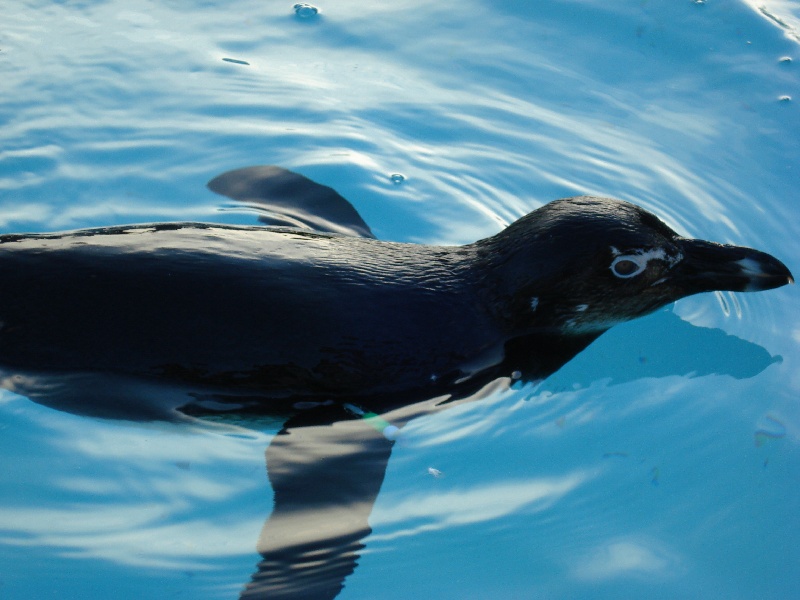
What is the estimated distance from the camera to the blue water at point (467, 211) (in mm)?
3412

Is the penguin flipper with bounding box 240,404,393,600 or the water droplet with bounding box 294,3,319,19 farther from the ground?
the water droplet with bounding box 294,3,319,19

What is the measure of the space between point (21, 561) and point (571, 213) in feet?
7.98

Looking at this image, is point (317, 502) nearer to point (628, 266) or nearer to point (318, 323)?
point (318, 323)

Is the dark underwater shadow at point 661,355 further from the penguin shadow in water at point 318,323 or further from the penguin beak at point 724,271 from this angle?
the penguin beak at point 724,271

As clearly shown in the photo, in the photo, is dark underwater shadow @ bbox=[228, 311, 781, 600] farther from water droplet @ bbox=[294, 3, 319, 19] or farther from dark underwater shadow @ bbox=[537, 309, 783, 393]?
water droplet @ bbox=[294, 3, 319, 19]

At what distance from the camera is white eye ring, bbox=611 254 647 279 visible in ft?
11.8

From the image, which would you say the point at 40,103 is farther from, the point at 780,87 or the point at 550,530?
the point at 780,87

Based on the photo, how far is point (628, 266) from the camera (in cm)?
364

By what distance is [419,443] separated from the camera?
12.1 feet

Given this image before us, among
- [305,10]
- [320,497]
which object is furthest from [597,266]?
[305,10]

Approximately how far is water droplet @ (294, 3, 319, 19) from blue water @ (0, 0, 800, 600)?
0.36 feet

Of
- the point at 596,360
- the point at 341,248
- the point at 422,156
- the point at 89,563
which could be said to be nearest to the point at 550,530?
the point at 596,360

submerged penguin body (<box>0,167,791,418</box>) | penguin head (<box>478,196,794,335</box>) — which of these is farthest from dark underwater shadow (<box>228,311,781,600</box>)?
penguin head (<box>478,196,794,335</box>)

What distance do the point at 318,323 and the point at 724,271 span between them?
178 centimetres
